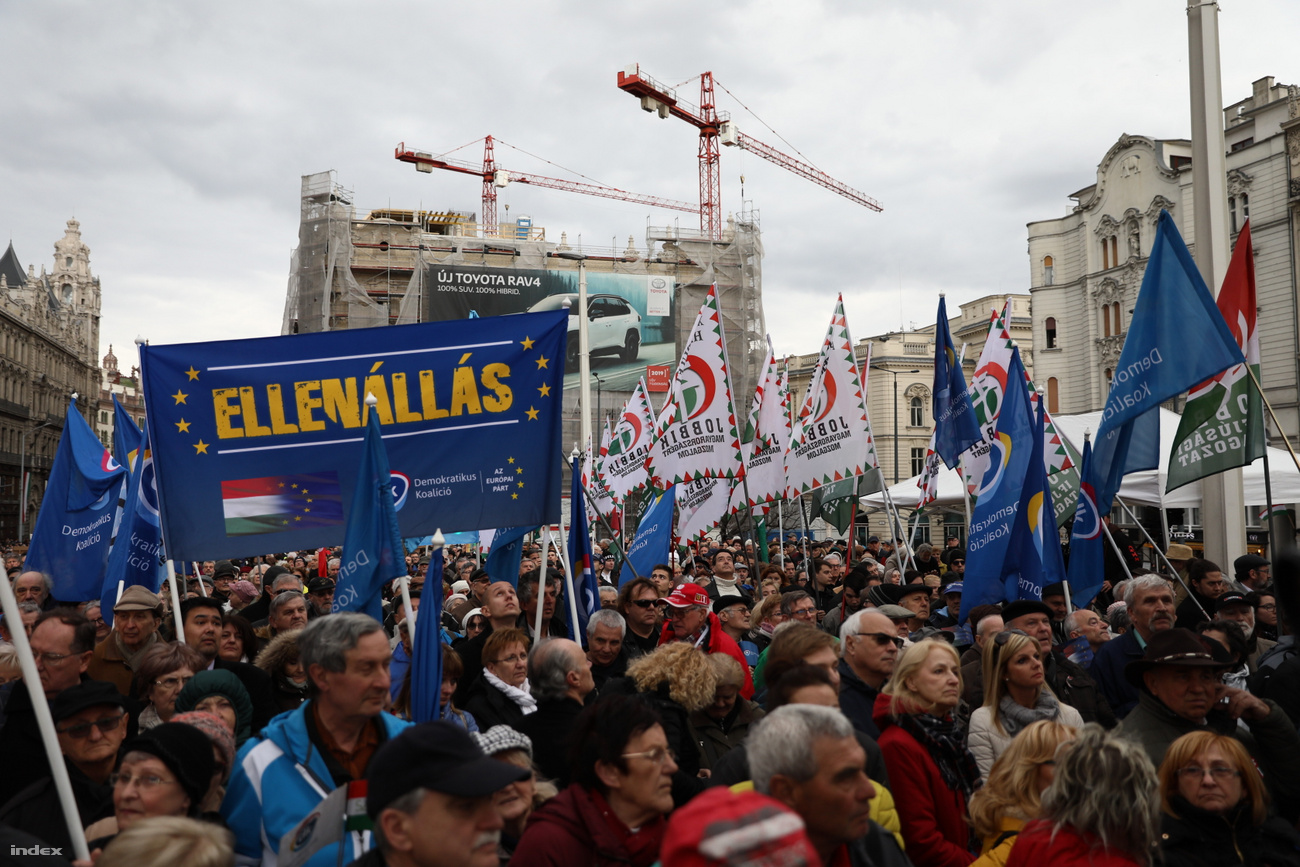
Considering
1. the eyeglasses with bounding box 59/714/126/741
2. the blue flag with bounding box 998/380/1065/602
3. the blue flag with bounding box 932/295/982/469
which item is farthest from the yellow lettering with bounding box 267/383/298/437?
the blue flag with bounding box 932/295/982/469

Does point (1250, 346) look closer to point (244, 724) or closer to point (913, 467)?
point (244, 724)

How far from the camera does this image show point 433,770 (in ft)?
8.09

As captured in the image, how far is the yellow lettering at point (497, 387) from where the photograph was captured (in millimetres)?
6473

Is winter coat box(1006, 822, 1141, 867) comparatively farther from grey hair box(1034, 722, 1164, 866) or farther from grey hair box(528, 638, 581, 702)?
grey hair box(528, 638, 581, 702)

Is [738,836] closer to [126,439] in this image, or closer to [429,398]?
[429,398]

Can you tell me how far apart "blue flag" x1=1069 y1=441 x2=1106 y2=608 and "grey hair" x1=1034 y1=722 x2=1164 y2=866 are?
18.9ft

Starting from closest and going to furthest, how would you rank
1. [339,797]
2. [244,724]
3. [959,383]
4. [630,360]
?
[339,797]
[244,724]
[959,383]
[630,360]

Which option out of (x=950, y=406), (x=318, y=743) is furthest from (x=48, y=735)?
(x=950, y=406)

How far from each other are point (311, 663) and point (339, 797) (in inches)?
20.4

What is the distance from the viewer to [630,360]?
169 feet

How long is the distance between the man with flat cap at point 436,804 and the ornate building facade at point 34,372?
60.6 meters

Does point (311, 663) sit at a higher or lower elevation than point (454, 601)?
higher

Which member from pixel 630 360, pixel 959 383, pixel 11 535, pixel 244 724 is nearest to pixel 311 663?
pixel 244 724

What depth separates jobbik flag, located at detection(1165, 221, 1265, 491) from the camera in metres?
7.89
